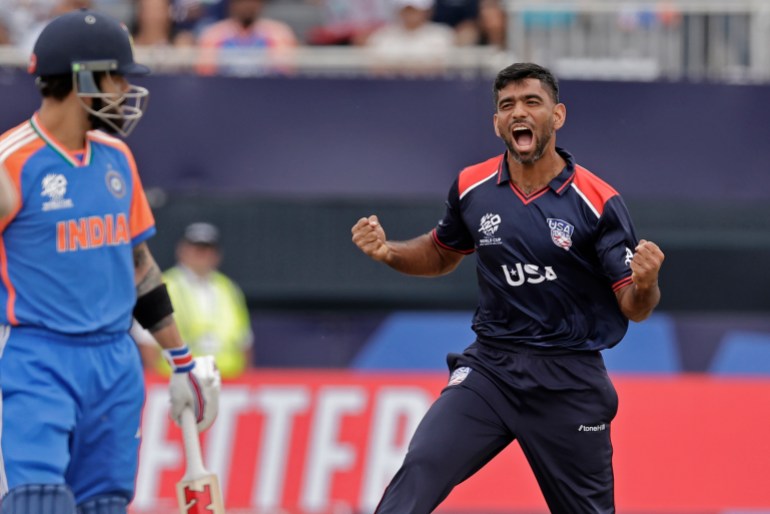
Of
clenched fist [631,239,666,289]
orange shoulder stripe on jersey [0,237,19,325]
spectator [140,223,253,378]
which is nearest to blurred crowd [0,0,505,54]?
spectator [140,223,253,378]

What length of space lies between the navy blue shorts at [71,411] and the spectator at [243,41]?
628 cm

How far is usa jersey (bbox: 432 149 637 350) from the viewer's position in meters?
5.97

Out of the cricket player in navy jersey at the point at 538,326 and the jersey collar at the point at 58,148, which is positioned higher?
the jersey collar at the point at 58,148

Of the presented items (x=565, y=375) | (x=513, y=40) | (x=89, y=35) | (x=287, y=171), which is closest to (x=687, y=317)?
(x=513, y=40)

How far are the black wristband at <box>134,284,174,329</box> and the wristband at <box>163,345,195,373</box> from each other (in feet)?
0.45

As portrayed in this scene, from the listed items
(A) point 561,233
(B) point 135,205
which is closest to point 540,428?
(A) point 561,233

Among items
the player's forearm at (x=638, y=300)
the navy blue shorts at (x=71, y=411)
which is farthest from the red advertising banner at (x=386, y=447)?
the player's forearm at (x=638, y=300)

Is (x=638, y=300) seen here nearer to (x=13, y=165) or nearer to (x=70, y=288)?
(x=70, y=288)

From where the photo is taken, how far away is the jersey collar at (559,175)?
6.05m

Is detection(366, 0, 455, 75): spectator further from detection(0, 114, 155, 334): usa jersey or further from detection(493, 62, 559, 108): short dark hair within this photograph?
detection(0, 114, 155, 334): usa jersey

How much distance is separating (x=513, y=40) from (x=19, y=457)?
23.9 ft

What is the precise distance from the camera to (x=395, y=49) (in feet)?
39.4

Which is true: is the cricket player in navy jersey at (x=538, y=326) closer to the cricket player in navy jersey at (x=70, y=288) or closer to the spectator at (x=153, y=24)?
the cricket player in navy jersey at (x=70, y=288)

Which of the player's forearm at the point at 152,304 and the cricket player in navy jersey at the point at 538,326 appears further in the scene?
the player's forearm at the point at 152,304
